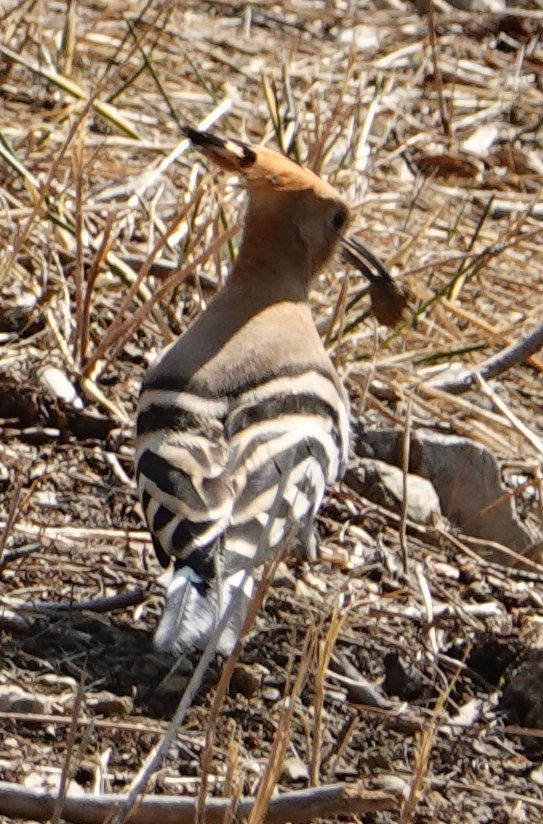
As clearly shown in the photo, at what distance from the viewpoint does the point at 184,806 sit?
2154mm

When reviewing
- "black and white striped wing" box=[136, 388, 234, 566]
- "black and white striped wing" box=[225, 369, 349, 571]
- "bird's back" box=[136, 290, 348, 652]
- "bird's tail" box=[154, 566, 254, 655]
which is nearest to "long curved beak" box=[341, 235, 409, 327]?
"bird's back" box=[136, 290, 348, 652]

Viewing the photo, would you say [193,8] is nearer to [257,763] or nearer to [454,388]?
[454,388]

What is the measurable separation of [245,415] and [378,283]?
1049mm

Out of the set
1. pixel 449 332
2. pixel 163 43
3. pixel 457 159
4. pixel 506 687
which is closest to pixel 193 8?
pixel 163 43

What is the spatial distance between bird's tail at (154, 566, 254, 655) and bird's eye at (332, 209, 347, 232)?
1.29 meters

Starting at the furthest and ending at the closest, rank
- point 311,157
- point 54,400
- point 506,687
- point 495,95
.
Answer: point 495,95 → point 311,157 → point 54,400 → point 506,687

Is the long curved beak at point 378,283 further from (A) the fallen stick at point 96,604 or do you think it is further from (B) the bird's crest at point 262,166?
(A) the fallen stick at point 96,604

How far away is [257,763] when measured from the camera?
8.82 ft

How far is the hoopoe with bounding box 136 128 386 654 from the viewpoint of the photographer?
275cm

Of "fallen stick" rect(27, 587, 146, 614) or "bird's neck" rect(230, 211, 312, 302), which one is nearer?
"fallen stick" rect(27, 587, 146, 614)

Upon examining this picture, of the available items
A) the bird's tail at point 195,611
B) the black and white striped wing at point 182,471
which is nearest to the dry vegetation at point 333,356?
the bird's tail at point 195,611

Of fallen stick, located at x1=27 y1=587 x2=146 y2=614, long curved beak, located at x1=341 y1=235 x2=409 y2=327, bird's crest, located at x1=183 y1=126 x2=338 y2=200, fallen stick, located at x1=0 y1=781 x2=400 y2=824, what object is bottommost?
fallen stick, located at x1=27 y1=587 x2=146 y2=614

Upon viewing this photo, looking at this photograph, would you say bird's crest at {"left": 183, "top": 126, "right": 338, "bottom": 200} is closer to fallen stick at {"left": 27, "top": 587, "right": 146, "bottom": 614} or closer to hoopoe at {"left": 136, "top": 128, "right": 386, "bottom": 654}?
hoopoe at {"left": 136, "top": 128, "right": 386, "bottom": 654}

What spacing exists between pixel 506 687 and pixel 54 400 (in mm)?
1311
